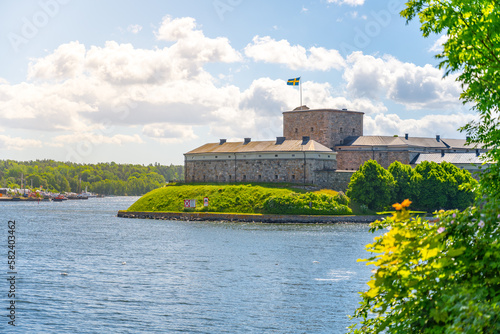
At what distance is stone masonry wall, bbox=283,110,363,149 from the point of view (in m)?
102

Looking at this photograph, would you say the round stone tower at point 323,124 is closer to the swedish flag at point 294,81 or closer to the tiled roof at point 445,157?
the swedish flag at point 294,81

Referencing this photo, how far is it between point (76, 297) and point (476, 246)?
23930mm

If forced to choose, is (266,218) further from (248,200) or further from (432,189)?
(432,189)

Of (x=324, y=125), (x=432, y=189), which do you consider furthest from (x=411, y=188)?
(x=324, y=125)

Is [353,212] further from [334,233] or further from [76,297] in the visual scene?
[76,297]

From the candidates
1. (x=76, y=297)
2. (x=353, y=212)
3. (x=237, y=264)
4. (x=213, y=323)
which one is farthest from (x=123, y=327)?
(x=353, y=212)

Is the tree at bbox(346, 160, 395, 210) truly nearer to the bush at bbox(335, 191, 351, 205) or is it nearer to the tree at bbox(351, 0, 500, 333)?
the bush at bbox(335, 191, 351, 205)

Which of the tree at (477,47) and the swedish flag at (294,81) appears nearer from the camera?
the tree at (477,47)

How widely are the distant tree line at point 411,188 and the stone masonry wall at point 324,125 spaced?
2196cm

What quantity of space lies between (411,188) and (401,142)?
2095 centimetres

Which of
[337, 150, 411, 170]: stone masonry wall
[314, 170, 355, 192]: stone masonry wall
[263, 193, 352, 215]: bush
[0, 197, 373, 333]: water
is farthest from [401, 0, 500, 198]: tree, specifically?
[337, 150, 411, 170]: stone masonry wall

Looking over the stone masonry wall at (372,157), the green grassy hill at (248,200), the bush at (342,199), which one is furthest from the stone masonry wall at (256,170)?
the bush at (342,199)

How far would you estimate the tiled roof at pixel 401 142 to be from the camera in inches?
3889

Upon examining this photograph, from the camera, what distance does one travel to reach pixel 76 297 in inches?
1125
